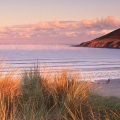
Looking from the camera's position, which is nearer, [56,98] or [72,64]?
[56,98]

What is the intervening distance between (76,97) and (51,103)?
943mm

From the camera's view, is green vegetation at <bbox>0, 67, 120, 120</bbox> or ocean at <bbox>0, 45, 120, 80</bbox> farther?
ocean at <bbox>0, 45, 120, 80</bbox>

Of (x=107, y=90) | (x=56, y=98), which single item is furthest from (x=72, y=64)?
(x=56, y=98)

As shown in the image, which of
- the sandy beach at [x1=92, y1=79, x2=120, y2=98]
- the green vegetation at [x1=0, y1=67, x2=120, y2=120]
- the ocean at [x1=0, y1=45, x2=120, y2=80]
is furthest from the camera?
the ocean at [x1=0, y1=45, x2=120, y2=80]

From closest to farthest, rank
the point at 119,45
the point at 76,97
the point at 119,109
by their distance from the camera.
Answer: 1. the point at 76,97
2. the point at 119,109
3. the point at 119,45

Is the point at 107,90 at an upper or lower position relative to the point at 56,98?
lower

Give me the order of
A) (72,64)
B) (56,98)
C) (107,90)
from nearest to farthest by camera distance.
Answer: (56,98), (107,90), (72,64)

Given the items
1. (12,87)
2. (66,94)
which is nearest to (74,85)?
(66,94)

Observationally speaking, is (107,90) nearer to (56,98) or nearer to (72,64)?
(56,98)

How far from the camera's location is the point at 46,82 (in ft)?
28.1

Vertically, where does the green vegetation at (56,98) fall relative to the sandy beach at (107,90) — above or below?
above

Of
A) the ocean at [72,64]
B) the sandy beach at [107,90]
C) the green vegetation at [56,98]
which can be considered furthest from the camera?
the ocean at [72,64]

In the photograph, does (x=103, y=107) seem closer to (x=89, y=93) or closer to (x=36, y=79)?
(x=89, y=93)

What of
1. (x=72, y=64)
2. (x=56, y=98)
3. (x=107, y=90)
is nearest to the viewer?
(x=56, y=98)
